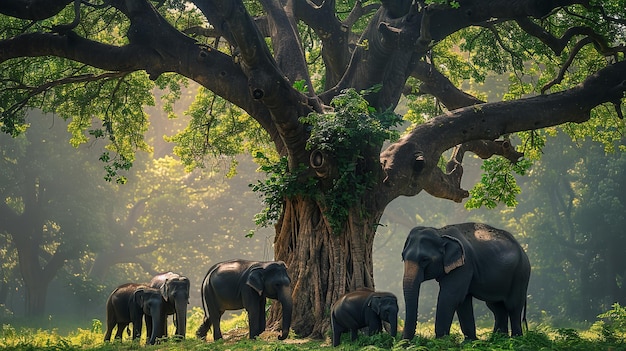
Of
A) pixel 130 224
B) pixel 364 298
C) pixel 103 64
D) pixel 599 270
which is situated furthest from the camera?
pixel 130 224

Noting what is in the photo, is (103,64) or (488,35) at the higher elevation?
(488,35)

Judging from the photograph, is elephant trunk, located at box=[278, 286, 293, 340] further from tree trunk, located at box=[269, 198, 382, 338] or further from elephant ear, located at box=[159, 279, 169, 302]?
elephant ear, located at box=[159, 279, 169, 302]

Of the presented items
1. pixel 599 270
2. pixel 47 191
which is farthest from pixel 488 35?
pixel 47 191

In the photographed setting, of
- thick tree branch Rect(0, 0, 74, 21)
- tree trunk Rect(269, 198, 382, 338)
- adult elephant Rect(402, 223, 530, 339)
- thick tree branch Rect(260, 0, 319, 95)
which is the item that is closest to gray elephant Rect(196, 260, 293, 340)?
tree trunk Rect(269, 198, 382, 338)

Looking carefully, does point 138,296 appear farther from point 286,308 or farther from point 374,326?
point 374,326

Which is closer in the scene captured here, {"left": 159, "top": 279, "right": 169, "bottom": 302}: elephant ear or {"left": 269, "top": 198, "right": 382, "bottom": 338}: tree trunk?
{"left": 269, "top": 198, "right": 382, "bottom": 338}: tree trunk

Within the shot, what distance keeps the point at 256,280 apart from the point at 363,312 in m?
2.28

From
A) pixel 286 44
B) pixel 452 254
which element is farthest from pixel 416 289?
pixel 286 44

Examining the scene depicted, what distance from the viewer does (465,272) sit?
39.8ft

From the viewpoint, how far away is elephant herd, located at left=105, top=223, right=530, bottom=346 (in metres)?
12.1

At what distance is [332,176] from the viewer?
1474cm

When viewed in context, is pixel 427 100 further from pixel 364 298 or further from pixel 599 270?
pixel 599 270

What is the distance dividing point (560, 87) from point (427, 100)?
3713mm

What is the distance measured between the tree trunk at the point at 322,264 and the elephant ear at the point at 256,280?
4.34ft
